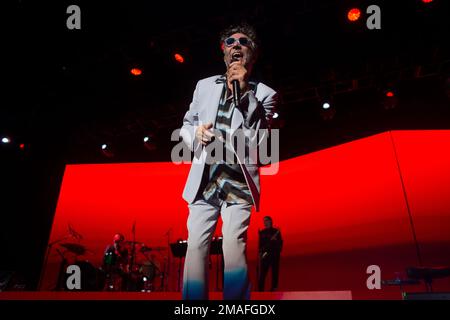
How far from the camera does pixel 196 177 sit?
1.78m

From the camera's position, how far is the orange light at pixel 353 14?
4609 millimetres

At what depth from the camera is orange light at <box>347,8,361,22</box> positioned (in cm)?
461

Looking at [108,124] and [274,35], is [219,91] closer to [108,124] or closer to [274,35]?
[274,35]

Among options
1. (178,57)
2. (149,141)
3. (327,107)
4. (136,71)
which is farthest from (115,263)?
(327,107)

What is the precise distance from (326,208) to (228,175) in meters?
5.88

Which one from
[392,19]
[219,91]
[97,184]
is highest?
[392,19]

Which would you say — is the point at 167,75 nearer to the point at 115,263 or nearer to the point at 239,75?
the point at 115,263

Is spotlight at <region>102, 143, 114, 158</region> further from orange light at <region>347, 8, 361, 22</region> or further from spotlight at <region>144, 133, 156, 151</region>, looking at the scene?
orange light at <region>347, 8, 361, 22</region>

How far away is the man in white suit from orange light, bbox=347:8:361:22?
337 centimetres

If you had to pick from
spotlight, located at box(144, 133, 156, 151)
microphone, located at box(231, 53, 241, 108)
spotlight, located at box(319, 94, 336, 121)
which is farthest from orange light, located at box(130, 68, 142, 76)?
microphone, located at box(231, 53, 241, 108)
